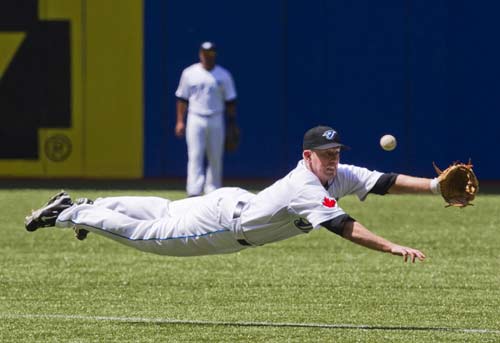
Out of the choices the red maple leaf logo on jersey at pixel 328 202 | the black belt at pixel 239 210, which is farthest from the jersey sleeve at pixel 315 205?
the black belt at pixel 239 210

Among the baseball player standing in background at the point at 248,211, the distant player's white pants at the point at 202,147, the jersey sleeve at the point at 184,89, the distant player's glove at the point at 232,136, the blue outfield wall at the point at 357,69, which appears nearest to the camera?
the baseball player standing in background at the point at 248,211

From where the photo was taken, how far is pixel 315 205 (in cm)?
834

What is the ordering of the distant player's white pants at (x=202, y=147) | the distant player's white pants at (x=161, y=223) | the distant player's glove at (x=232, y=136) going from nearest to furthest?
the distant player's white pants at (x=161, y=223) → the distant player's white pants at (x=202, y=147) → the distant player's glove at (x=232, y=136)

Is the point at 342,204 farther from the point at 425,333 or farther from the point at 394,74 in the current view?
the point at 425,333

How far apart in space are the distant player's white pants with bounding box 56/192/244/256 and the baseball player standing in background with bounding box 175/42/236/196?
8415 mm

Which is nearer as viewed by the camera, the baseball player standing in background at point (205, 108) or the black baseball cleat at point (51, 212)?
the black baseball cleat at point (51, 212)

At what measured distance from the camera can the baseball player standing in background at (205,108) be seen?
18.0 meters

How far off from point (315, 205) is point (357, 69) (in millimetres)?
13554

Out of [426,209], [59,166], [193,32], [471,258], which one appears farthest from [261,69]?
[471,258]

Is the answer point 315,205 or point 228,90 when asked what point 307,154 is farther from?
point 228,90

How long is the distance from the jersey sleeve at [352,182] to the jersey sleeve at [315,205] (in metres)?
0.50

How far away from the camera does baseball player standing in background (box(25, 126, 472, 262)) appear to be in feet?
27.8

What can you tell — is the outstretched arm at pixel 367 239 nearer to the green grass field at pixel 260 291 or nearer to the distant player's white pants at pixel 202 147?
the green grass field at pixel 260 291

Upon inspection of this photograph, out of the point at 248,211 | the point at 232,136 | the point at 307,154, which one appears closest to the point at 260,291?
the point at 248,211
